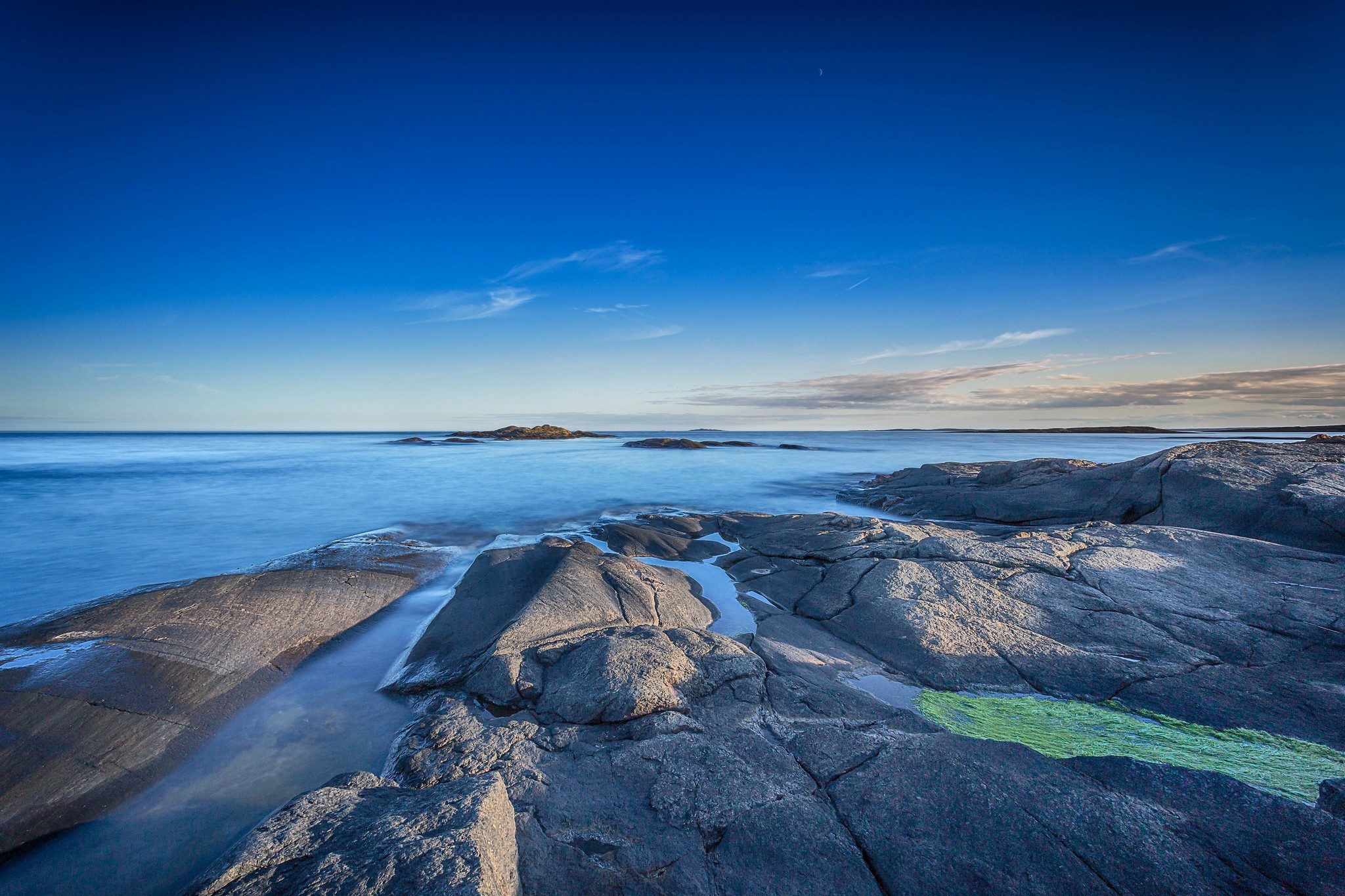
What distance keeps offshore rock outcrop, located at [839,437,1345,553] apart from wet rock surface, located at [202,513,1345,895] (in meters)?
1.83

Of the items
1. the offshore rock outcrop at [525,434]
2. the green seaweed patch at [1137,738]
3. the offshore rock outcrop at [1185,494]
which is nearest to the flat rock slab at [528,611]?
the green seaweed patch at [1137,738]

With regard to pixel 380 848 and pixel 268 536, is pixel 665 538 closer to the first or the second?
pixel 380 848

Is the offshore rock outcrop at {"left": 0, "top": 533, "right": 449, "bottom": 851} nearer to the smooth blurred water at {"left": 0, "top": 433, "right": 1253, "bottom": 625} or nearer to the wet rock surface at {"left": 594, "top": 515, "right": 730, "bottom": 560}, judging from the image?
the smooth blurred water at {"left": 0, "top": 433, "right": 1253, "bottom": 625}

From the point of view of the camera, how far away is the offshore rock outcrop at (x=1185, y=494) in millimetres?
6664

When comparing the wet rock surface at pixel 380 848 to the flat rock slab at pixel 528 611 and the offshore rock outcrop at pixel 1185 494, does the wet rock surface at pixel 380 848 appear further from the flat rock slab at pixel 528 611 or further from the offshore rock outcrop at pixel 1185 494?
the offshore rock outcrop at pixel 1185 494

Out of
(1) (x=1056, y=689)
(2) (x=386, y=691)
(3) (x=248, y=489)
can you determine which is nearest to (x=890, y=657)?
(1) (x=1056, y=689)

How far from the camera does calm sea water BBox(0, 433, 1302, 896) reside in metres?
2.72

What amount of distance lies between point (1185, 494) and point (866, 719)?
8747 mm

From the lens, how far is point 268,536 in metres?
10.1

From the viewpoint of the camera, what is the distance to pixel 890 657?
4.31m

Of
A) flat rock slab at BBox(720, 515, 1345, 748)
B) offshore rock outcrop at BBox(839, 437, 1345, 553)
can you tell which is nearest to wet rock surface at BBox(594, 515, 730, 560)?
flat rock slab at BBox(720, 515, 1345, 748)

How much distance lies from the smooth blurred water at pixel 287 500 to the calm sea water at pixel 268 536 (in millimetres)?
75

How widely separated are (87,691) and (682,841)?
4.60 metres

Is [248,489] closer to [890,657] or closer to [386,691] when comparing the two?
[386,691]
